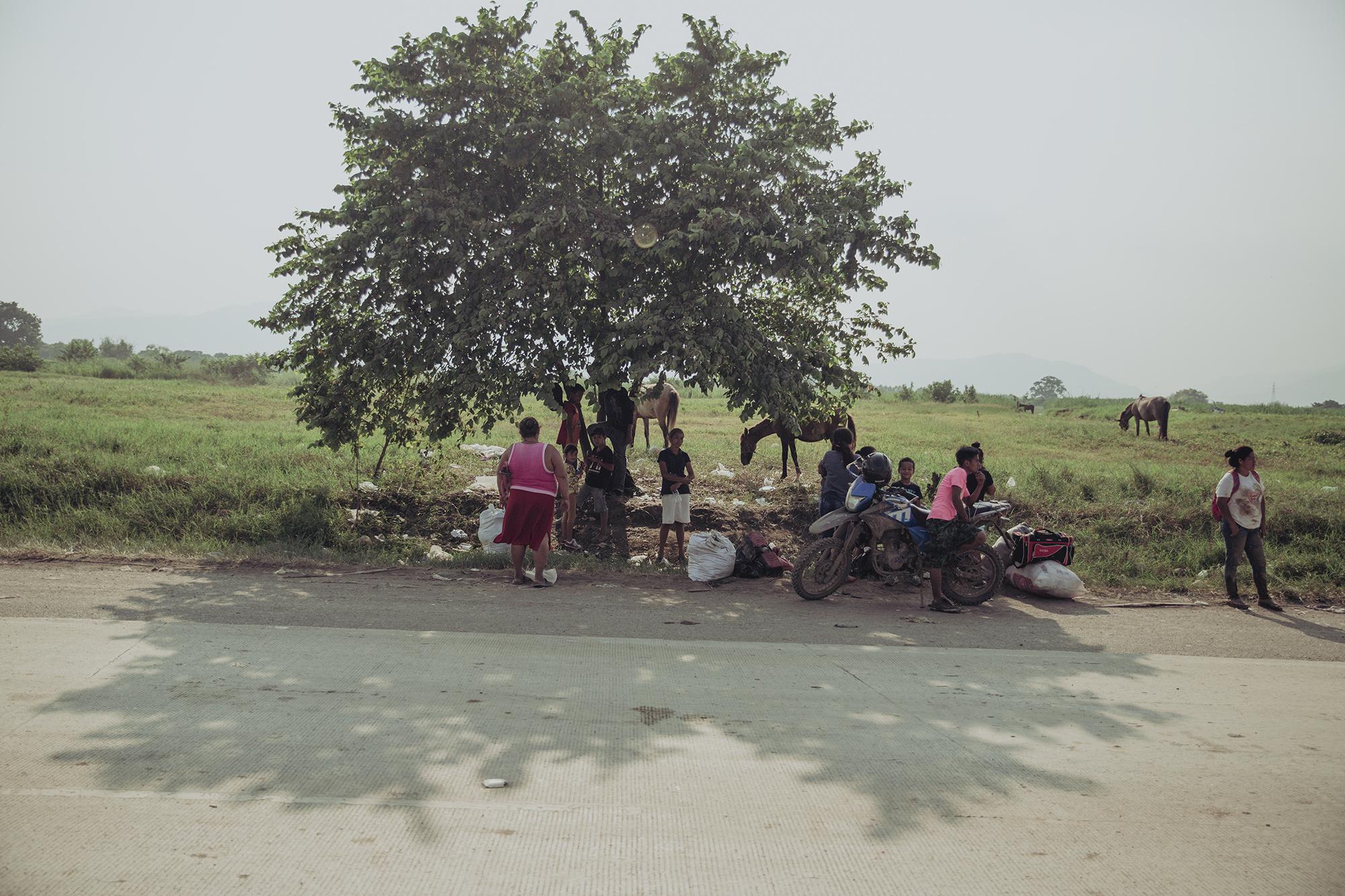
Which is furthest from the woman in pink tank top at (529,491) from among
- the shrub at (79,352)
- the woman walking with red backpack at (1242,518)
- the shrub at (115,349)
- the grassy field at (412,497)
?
the shrub at (115,349)

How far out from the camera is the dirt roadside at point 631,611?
287 inches

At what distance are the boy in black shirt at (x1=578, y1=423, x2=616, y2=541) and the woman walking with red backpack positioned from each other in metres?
7.11

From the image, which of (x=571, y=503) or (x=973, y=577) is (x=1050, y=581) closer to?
(x=973, y=577)

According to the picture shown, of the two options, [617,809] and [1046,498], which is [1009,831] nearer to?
[617,809]

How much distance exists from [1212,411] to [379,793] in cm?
3962

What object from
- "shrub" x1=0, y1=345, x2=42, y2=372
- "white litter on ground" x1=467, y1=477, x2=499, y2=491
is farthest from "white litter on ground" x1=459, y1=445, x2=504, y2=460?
"shrub" x1=0, y1=345, x2=42, y2=372

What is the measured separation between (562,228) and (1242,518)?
8.57 meters

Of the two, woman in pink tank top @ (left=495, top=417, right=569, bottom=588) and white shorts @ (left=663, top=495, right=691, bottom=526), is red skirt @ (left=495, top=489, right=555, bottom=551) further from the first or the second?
white shorts @ (left=663, top=495, right=691, bottom=526)

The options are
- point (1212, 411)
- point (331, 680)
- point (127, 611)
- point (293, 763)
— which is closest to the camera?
point (293, 763)

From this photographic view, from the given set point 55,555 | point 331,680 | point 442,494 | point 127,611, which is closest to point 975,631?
point 331,680

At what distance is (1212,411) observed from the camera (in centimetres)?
3534

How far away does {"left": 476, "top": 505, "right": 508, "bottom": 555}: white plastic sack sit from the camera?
1056cm

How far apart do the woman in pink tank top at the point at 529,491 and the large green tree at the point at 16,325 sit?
83.5m

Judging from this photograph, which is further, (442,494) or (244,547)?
(442,494)
